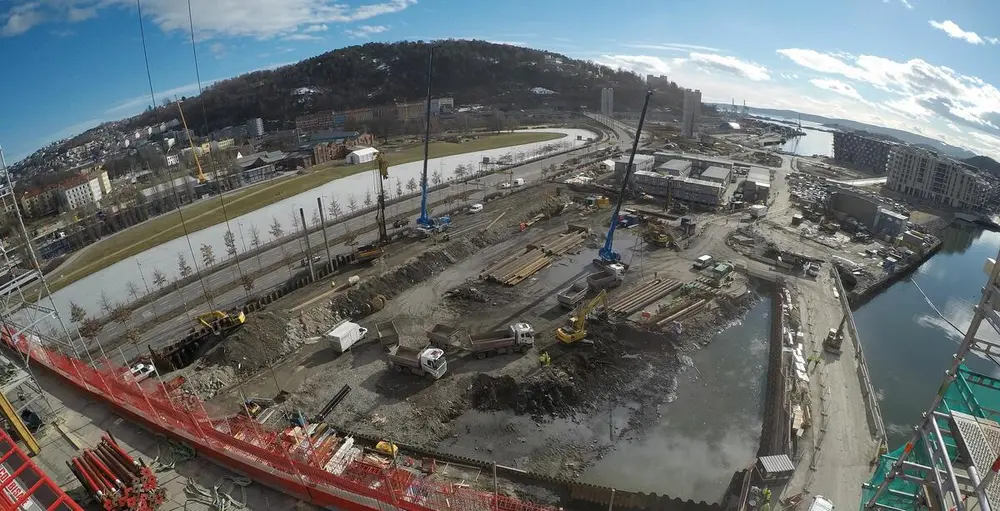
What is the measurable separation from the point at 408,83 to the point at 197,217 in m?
75.1

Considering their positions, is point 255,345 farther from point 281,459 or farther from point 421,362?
point 281,459

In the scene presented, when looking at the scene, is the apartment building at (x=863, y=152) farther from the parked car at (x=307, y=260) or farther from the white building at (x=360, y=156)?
the parked car at (x=307, y=260)

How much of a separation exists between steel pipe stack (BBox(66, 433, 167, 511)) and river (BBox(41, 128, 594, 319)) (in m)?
16.5

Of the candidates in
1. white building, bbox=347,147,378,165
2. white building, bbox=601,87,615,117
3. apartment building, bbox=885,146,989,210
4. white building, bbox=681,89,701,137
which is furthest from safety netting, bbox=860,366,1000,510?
white building, bbox=601,87,615,117

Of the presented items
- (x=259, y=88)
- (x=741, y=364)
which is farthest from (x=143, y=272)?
(x=259, y=88)

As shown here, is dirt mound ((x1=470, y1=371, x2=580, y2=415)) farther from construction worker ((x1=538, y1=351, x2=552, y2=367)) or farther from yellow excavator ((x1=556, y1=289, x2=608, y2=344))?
yellow excavator ((x1=556, y1=289, x2=608, y2=344))

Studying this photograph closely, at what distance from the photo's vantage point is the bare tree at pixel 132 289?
830 inches

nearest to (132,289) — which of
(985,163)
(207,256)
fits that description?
(207,256)

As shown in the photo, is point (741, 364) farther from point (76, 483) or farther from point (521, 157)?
point (521, 157)

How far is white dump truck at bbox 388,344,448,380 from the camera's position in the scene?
14.5 m

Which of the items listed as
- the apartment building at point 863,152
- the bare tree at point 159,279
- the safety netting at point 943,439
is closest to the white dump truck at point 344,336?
the bare tree at point 159,279

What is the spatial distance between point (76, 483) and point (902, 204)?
50849 mm

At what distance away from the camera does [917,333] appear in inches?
813

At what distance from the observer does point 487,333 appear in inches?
647
